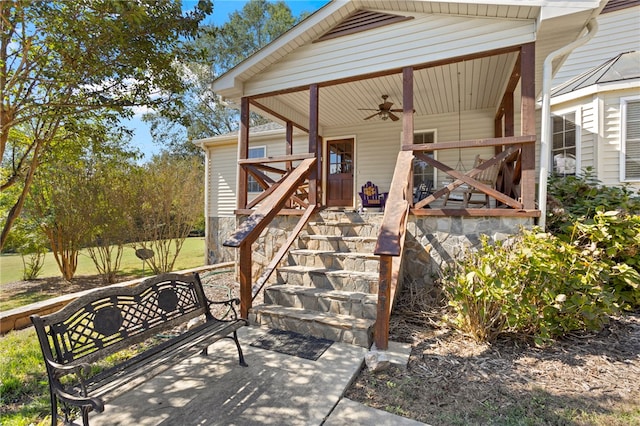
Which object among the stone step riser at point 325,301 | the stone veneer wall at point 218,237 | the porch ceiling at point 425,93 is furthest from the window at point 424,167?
the stone veneer wall at point 218,237

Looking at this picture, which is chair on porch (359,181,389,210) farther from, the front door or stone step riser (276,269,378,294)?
stone step riser (276,269,378,294)

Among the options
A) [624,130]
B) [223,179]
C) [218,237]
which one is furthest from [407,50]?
[218,237]

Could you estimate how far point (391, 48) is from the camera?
4586mm

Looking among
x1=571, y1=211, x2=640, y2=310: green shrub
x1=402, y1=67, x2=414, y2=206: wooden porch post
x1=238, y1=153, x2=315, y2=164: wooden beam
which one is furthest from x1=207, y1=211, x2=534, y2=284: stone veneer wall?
x1=238, y1=153, x2=315, y2=164: wooden beam

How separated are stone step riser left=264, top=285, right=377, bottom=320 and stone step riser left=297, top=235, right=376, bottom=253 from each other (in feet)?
2.70

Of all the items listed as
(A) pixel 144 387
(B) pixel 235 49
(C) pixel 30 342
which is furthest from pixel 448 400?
(B) pixel 235 49

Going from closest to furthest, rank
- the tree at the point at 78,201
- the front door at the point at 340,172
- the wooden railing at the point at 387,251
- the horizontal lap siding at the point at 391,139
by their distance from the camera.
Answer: the wooden railing at the point at 387,251, the tree at the point at 78,201, the horizontal lap siding at the point at 391,139, the front door at the point at 340,172

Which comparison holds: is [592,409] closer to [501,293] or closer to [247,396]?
[501,293]

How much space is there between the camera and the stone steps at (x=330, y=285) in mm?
3189

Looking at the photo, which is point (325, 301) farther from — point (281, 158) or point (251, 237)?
point (281, 158)

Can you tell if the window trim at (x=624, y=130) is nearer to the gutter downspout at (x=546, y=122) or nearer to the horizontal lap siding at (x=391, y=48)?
the gutter downspout at (x=546, y=122)

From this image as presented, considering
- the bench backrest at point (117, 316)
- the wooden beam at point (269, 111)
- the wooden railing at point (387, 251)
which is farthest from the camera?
the wooden beam at point (269, 111)

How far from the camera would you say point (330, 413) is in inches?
80.5

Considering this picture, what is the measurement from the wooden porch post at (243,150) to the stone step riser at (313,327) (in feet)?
7.82
